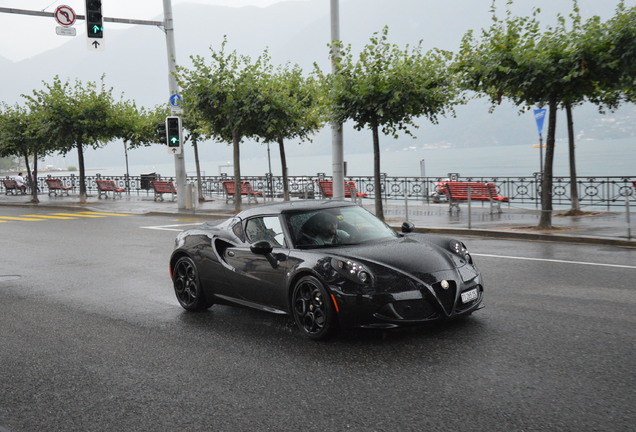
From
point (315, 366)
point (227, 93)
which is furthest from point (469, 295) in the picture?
point (227, 93)

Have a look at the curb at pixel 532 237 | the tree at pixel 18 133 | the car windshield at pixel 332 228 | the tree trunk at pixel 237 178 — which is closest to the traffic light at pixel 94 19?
the tree trunk at pixel 237 178

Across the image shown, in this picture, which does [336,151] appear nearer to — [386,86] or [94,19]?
[386,86]

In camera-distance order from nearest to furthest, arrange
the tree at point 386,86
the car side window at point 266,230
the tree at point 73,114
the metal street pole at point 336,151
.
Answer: the car side window at point 266,230 < the tree at point 386,86 < the metal street pole at point 336,151 < the tree at point 73,114

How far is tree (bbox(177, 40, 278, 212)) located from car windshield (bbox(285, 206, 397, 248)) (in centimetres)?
1733

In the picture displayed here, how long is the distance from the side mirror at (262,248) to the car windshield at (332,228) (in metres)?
0.29

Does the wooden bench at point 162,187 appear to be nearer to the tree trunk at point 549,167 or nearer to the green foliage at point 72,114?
the green foliage at point 72,114

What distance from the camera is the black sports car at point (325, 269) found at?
616 cm

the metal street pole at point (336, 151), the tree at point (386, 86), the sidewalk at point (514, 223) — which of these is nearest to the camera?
the sidewalk at point (514, 223)

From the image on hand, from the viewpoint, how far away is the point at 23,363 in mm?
6230

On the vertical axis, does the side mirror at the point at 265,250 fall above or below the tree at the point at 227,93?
below

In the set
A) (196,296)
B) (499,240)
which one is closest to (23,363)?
(196,296)

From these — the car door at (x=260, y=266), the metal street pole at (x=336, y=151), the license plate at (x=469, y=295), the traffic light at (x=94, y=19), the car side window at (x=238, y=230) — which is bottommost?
the license plate at (x=469, y=295)

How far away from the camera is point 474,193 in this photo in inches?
815

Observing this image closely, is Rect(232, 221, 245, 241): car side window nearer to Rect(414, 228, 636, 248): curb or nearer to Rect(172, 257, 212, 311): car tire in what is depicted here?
Rect(172, 257, 212, 311): car tire
